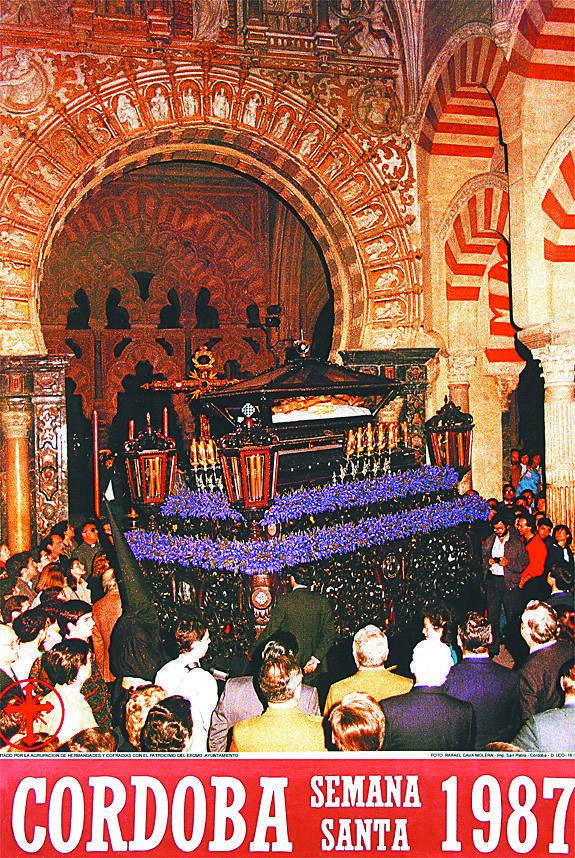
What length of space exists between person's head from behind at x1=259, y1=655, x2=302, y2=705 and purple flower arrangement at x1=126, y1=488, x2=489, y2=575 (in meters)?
2.57

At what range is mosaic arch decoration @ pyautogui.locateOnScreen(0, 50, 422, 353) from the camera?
852cm

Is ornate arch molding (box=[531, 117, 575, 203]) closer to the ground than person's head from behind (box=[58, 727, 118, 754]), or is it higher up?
higher up

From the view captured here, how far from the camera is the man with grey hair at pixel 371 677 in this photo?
13.0ft

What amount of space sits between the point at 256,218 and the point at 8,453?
5.82m

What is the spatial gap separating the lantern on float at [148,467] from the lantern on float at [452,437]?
2423 mm

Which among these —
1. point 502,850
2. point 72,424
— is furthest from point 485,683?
point 72,424

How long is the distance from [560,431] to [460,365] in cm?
249

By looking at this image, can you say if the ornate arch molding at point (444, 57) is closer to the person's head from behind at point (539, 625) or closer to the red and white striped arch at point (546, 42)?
the red and white striped arch at point (546, 42)

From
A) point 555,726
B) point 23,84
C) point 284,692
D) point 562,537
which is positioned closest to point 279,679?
point 284,692

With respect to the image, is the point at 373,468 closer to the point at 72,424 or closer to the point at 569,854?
the point at 569,854

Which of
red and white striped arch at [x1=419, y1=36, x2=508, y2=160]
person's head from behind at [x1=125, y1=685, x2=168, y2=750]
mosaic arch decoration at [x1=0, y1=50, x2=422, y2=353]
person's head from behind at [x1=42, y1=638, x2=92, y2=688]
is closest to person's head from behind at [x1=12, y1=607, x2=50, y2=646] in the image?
person's head from behind at [x1=42, y1=638, x2=92, y2=688]

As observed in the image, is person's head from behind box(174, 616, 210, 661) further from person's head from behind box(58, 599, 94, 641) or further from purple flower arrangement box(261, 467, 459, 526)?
purple flower arrangement box(261, 467, 459, 526)

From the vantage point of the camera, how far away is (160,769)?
155 inches

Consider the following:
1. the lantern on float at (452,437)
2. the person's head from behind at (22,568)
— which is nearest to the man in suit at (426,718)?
the person's head from behind at (22,568)
